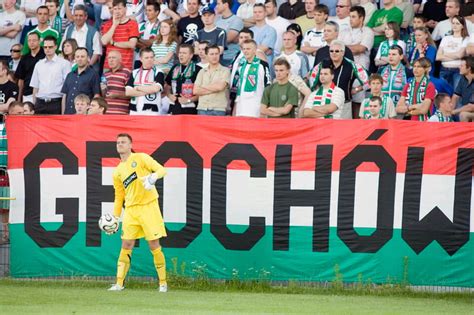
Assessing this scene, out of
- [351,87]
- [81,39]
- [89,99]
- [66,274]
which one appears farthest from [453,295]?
[81,39]

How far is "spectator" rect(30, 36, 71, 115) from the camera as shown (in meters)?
20.5

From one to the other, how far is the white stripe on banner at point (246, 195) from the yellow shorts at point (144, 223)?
41.3 inches

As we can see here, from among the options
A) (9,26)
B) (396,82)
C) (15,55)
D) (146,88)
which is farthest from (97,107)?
(9,26)

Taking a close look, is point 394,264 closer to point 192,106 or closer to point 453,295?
point 453,295

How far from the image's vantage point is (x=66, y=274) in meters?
17.0

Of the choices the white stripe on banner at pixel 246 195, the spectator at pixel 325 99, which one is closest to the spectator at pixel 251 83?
the spectator at pixel 325 99

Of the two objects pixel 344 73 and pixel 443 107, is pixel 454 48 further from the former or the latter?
pixel 344 73

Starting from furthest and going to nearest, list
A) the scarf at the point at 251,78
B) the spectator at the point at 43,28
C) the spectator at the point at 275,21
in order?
the spectator at the point at 43,28 < the spectator at the point at 275,21 < the scarf at the point at 251,78

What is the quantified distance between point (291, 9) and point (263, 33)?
4.09 feet

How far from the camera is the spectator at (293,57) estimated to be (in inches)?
769

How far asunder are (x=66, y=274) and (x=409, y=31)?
793cm

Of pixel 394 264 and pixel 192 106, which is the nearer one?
pixel 394 264

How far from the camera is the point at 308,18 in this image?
2106 centimetres

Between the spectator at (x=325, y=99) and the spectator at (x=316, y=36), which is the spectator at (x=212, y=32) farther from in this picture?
the spectator at (x=325, y=99)
